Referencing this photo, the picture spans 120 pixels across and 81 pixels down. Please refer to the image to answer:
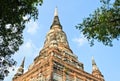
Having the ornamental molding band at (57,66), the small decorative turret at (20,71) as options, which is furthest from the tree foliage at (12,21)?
the small decorative turret at (20,71)

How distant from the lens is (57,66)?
1280 inches

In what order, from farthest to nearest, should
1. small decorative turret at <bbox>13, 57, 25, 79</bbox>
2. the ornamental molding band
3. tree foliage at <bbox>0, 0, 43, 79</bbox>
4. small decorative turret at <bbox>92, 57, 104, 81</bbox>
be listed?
small decorative turret at <bbox>13, 57, 25, 79</bbox>, small decorative turret at <bbox>92, 57, 104, 81</bbox>, the ornamental molding band, tree foliage at <bbox>0, 0, 43, 79</bbox>

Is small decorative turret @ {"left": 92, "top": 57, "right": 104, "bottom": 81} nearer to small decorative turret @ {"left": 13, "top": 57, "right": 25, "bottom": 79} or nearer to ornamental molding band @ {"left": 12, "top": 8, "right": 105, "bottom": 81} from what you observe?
ornamental molding band @ {"left": 12, "top": 8, "right": 105, "bottom": 81}

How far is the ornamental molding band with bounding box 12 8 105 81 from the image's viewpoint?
104ft

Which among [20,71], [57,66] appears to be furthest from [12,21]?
[20,71]

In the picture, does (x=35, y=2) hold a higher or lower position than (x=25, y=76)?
lower

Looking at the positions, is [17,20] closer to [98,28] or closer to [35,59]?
[98,28]

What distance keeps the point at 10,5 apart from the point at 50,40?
28.9 metres

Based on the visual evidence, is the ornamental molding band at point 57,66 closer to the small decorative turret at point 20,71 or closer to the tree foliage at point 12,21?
the small decorative turret at point 20,71

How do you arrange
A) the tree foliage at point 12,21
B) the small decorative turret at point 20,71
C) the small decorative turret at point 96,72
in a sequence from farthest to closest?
1. the small decorative turret at point 20,71
2. the small decorative turret at point 96,72
3. the tree foliage at point 12,21

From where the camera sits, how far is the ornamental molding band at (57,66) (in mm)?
31750

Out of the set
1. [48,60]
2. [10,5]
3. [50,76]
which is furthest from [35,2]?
[48,60]

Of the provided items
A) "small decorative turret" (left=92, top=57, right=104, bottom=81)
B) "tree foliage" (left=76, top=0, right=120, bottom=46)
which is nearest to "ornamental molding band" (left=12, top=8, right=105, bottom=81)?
"small decorative turret" (left=92, top=57, right=104, bottom=81)

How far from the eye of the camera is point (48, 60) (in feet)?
107
